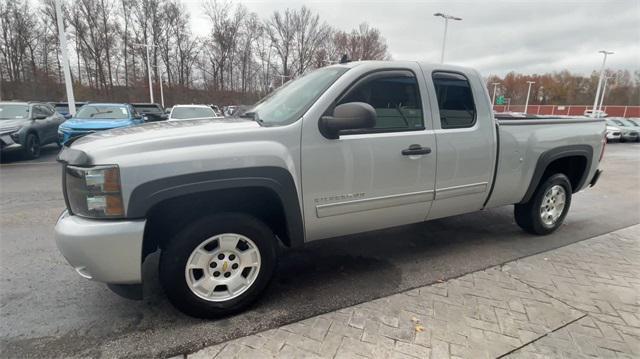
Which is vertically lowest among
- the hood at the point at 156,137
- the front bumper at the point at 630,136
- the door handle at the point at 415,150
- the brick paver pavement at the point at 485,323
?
the brick paver pavement at the point at 485,323

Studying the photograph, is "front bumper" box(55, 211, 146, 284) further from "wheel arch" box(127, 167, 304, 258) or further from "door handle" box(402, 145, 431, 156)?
"door handle" box(402, 145, 431, 156)

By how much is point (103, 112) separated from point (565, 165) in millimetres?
12173

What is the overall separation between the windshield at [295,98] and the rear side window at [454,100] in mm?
1016

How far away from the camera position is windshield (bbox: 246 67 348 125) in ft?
9.07

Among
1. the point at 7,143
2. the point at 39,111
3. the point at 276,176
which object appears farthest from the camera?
the point at 39,111

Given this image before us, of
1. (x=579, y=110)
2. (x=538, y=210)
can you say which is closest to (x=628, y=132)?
(x=538, y=210)

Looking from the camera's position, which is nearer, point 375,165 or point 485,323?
point 485,323

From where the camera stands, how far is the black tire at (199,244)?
235 cm

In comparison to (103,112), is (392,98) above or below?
above

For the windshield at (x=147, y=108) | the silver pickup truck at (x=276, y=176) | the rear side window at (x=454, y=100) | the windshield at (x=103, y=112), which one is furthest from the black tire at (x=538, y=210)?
the windshield at (x=147, y=108)

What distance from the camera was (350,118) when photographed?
249cm

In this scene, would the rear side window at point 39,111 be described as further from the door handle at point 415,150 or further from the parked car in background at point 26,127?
the door handle at point 415,150

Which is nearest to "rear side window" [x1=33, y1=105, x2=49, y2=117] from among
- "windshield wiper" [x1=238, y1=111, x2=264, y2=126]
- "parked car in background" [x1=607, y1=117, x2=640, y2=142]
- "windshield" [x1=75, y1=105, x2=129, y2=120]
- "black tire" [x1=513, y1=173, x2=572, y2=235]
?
"windshield" [x1=75, y1=105, x2=129, y2=120]

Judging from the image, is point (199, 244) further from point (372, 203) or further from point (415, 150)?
point (415, 150)
